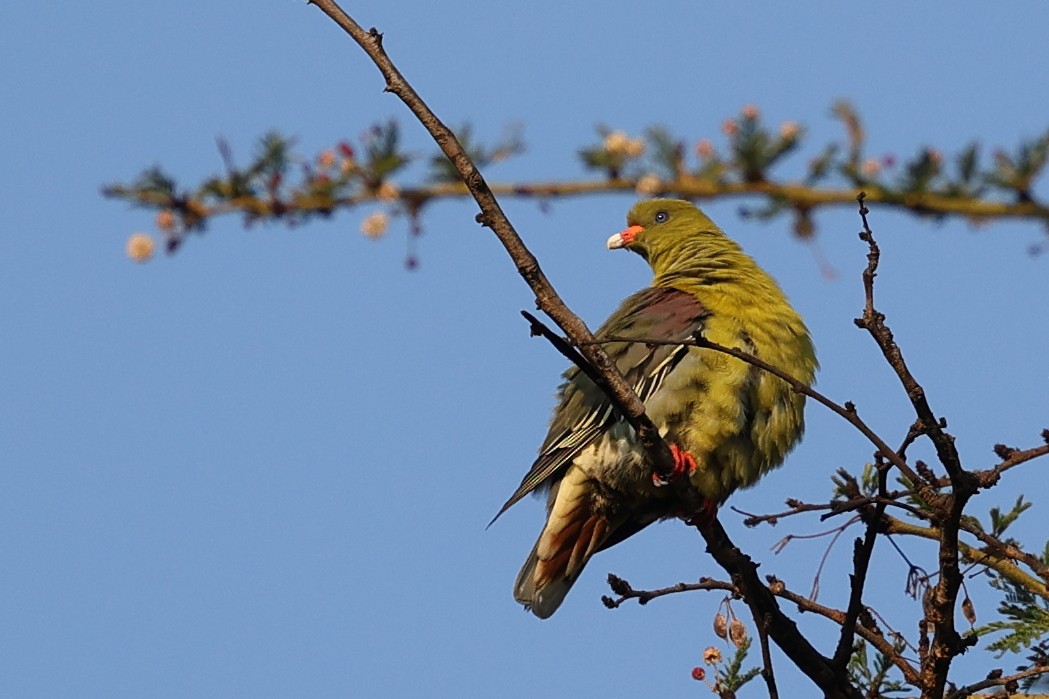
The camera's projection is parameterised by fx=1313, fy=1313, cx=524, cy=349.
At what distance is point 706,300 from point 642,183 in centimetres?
139

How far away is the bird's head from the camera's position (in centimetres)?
574

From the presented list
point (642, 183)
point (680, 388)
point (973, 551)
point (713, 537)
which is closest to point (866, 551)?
point (973, 551)

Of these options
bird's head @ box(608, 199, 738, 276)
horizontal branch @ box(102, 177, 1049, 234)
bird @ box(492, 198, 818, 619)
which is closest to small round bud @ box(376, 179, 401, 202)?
horizontal branch @ box(102, 177, 1049, 234)

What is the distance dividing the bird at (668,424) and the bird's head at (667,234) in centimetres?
74

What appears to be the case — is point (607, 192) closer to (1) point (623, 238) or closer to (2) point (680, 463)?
(2) point (680, 463)

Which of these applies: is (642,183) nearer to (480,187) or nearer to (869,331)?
(480,187)

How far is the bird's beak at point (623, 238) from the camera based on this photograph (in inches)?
245

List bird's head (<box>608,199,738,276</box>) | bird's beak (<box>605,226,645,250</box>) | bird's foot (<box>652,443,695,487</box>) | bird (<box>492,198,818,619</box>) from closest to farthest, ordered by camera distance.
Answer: bird's foot (<box>652,443,695,487</box>) → bird (<box>492,198,818,619</box>) → bird's head (<box>608,199,738,276</box>) → bird's beak (<box>605,226,645,250</box>)

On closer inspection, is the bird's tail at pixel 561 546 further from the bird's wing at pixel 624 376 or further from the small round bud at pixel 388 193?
the small round bud at pixel 388 193

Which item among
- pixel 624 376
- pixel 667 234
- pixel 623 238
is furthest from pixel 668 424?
pixel 623 238

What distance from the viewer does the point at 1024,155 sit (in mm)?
3070

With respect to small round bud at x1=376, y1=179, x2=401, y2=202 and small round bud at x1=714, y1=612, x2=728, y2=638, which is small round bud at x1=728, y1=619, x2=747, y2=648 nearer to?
small round bud at x1=714, y1=612, x2=728, y2=638

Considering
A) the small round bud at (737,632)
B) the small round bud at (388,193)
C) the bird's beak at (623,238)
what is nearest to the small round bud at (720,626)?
the small round bud at (737,632)

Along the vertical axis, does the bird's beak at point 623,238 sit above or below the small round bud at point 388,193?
above
